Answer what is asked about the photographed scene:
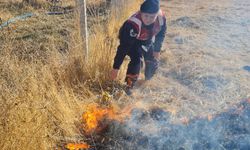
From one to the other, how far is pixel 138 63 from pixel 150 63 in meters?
0.51

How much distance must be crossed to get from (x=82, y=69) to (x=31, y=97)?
149 centimetres

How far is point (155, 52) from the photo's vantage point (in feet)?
17.2

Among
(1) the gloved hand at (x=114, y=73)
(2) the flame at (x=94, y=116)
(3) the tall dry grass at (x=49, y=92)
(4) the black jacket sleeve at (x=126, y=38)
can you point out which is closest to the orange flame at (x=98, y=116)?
(2) the flame at (x=94, y=116)

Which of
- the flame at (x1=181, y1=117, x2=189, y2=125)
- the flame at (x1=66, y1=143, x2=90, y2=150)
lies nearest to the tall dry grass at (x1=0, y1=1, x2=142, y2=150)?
the flame at (x1=66, y1=143, x2=90, y2=150)

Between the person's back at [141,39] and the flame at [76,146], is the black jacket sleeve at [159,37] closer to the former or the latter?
the person's back at [141,39]

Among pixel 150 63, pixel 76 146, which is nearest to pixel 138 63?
pixel 150 63

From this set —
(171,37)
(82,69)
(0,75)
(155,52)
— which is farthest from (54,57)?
(171,37)

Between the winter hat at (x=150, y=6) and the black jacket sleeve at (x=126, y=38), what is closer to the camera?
the winter hat at (x=150, y=6)

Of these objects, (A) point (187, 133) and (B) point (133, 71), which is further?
(B) point (133, 71)

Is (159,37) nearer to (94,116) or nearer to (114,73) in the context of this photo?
(114,73)

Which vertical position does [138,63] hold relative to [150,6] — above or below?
below

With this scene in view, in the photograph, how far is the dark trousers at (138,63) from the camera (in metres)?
4.84

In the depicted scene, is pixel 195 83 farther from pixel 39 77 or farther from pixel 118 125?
pixel 39 77

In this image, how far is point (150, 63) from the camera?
533 cm
